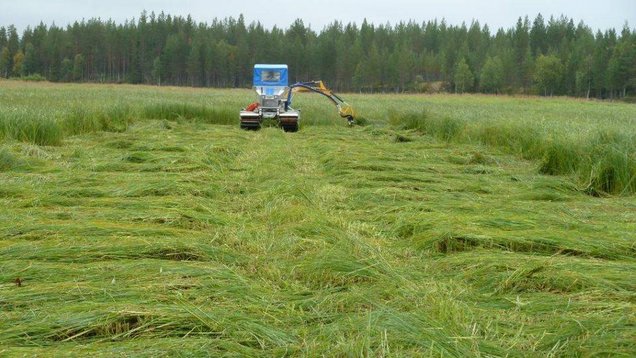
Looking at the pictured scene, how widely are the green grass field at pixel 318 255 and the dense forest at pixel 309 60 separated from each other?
62.1 m

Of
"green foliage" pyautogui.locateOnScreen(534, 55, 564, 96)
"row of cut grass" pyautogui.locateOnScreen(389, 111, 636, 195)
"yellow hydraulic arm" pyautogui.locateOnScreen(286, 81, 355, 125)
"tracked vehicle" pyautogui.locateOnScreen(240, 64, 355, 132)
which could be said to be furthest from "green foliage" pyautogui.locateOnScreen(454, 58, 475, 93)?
"row of cut grass" pyautogui.locateOnScreen(389, 111, 636, 195)

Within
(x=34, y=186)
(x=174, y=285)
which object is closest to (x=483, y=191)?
(x=174, y=285)

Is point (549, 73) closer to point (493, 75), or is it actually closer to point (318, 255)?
point (493, 75)

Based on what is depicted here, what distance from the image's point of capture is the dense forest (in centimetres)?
6550

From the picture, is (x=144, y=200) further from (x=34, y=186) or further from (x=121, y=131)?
(x=121, y=131)

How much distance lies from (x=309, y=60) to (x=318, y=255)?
237 feet

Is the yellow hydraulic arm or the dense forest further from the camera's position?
the dense forest

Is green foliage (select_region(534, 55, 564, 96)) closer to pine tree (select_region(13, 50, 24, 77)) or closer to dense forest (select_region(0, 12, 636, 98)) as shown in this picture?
dense forest (select_region(0, 12, 636, 98))

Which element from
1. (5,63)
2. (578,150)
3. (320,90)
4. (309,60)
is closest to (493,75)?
(309,60)

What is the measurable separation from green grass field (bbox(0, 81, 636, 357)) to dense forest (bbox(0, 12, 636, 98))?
62073 millimetres

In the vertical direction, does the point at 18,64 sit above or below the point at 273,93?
above

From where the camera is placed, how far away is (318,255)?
3.38 meters

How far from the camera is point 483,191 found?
241 inches

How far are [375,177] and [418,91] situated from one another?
67995 mm
